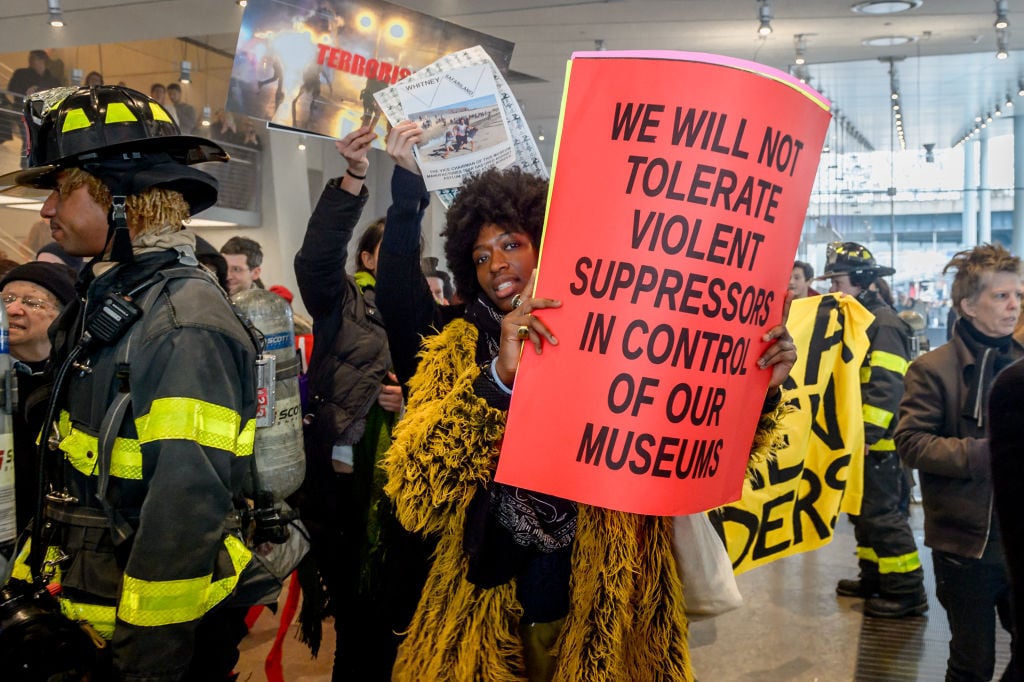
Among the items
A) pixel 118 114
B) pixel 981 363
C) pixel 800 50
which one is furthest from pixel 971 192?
pixel 118 114

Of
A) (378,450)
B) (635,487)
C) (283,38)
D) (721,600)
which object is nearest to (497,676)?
(721,600)

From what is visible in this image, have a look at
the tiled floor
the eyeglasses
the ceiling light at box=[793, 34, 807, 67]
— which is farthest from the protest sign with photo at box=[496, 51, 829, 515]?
the ceiling light at box=[793, 34, 807, 67]

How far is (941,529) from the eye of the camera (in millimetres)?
3162

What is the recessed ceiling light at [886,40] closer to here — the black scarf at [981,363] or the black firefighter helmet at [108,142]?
the black scarf at [981,363]

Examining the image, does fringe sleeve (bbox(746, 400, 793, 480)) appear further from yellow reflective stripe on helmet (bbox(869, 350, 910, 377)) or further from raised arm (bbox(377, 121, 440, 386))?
yellow reflective stripe on helmet (bbox(869, 350, 910, 377))

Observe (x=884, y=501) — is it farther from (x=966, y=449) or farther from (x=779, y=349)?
(x=779, y=349)

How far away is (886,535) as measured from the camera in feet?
15.9

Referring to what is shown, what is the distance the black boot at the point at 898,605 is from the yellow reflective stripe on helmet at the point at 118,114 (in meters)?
4.25

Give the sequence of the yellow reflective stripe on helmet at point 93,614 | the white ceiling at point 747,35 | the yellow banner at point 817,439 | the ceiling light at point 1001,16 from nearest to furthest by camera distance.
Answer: the yellow reflective stripe on helmet at point 93,614 < the yellow banner at point 817,439 < the white ceiling at point 747,35 < the ceiling light at point 1001,16

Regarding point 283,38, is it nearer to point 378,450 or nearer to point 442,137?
point 442,137

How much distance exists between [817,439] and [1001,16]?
5.46 meters

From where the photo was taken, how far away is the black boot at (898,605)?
187 inches

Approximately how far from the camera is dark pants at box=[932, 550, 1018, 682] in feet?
10.00

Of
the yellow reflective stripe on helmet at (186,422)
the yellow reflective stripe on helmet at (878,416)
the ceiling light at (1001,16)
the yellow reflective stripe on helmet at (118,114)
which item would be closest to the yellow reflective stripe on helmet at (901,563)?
the yellow reflective stripe on helmet at (878,416)
